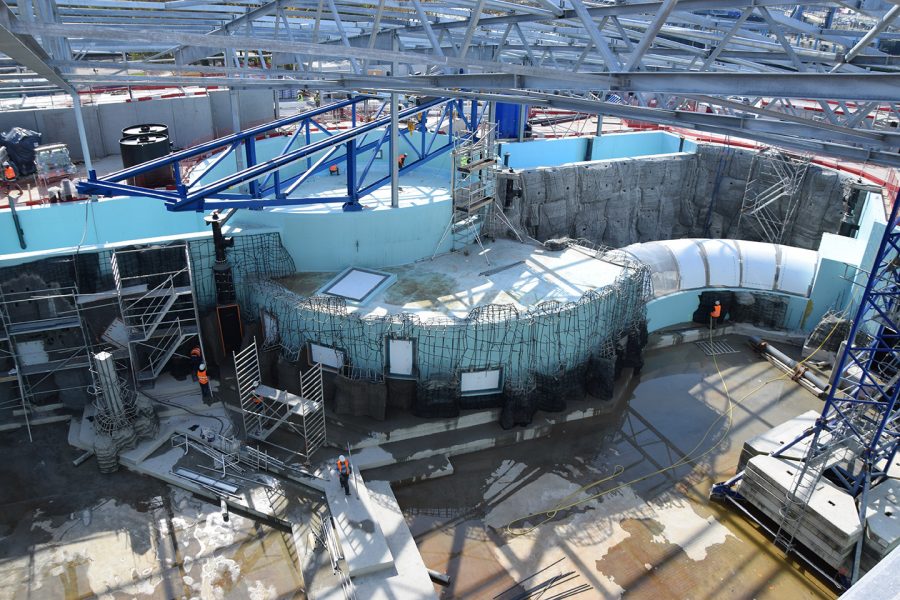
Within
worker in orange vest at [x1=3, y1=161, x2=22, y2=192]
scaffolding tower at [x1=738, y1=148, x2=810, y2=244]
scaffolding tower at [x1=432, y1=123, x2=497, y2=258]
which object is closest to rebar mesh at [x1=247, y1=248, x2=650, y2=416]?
scaffolding tower at [x1=432, y1=123, x2=497, y2=258]

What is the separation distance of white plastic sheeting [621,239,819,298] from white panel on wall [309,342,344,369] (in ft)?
30.3

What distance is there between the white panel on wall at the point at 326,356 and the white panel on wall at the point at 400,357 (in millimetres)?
1157

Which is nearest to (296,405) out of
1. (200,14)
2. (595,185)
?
(200,14)

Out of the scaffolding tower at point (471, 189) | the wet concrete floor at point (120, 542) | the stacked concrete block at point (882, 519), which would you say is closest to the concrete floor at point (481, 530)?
the wet concrete floor at point (120, 542)

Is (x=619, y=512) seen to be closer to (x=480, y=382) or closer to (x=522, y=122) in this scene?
(x=480, y=382)

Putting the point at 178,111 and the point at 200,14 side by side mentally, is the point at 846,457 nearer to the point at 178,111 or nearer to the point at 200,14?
the point at 200,14

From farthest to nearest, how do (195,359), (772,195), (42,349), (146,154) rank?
(772,195), (146,154), (195,359), (42,349)

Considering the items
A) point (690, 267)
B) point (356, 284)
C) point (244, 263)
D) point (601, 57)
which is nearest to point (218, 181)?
point (244, 263)

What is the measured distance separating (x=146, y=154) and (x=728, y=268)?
18304mm

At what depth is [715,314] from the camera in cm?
1941

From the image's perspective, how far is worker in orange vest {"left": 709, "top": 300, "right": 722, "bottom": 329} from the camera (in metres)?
19.3

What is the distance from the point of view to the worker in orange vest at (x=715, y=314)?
761 inches

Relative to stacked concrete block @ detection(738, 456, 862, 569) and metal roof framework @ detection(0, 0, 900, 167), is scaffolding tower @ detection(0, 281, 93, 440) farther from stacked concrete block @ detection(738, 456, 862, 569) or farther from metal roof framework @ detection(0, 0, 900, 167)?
stacked concrete block @ detection(738, 456, 862, 569)

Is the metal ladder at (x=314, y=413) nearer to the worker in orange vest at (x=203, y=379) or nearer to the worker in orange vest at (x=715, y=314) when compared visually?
the worker in orange vest at (x=203, y=379)
